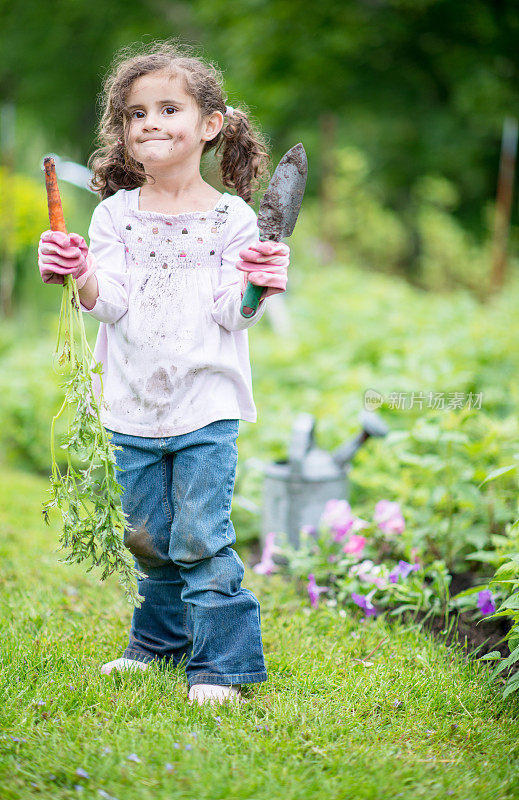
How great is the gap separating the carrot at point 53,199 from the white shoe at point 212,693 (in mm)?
1301

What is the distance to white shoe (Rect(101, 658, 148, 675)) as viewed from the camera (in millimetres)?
2311

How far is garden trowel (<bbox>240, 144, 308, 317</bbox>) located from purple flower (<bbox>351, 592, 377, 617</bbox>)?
3.99 ft

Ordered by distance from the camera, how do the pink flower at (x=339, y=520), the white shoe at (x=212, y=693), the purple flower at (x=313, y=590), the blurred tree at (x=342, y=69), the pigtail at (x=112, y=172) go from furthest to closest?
the blurred tree at (x=342, y=69) < the pink flower at (x=339, y=520) < the purple flower at (x=313, y=590) < the pigtail at (x=112, y=172) < the white shoe at (x=212, y=693)

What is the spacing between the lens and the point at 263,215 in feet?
6.80

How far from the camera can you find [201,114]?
2264 mm

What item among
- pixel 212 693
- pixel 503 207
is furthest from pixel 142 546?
pixel 503 207

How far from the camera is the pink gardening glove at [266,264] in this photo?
2.08 metres

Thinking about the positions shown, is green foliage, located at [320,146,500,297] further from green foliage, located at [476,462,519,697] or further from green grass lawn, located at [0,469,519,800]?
green grass lawn, located at [0,469,519,800]

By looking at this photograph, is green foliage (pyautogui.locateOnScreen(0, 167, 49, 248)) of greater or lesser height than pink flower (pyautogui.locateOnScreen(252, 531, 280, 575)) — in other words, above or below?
above

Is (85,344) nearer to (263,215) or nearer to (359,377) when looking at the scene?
(263,215)

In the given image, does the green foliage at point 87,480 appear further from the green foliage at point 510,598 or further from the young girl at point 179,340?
the green foliage at point 510,598

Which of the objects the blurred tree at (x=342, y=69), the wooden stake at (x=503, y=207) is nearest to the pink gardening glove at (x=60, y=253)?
the blurred tree at (x=342, y=69)

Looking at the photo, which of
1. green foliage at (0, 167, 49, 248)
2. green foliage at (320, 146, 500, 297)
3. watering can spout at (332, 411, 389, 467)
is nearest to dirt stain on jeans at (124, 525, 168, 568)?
watering can spout at (332, 411, 389, 467)

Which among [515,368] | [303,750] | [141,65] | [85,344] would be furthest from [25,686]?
[515,368]
